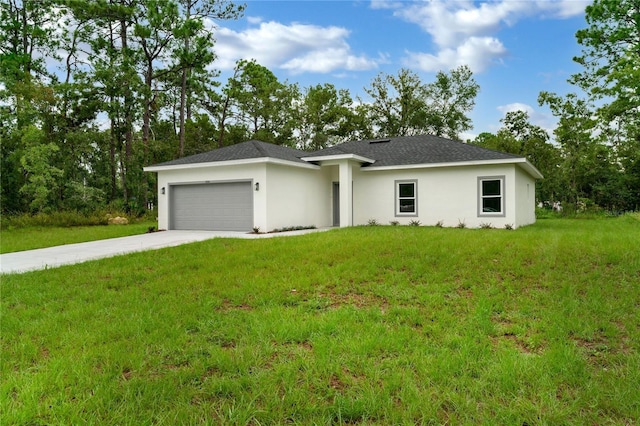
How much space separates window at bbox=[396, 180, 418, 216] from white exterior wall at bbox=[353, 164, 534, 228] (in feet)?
0.42

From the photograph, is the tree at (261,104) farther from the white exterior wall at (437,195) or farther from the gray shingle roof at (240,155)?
the white exterior wall at (437,195)

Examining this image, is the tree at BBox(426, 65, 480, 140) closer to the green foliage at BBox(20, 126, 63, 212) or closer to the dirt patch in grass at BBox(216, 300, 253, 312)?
the green foliage at BBox(20, 126, 63, 212)

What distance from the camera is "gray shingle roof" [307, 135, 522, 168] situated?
13.2 meters

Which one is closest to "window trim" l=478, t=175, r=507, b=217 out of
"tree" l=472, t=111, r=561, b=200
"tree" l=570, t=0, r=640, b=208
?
"tree" l=570, t=0, r=640, b=208

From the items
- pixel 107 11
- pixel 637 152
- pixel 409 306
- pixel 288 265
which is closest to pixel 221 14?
pixel 107 11

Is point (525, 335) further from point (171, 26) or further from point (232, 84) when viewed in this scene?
point (232, 84)

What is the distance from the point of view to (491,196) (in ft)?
42.6

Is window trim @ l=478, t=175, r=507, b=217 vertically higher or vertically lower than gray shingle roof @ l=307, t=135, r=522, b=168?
lower

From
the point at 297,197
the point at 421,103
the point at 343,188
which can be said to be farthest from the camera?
the point at 421,103

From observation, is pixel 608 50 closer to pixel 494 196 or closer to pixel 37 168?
pixel 494 196

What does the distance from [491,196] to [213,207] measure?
9745 mm

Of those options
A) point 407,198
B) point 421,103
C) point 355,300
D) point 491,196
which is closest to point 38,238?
point 355,300

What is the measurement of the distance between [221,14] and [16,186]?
14681 millimetres

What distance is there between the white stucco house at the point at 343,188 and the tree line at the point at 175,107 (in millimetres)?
6566
